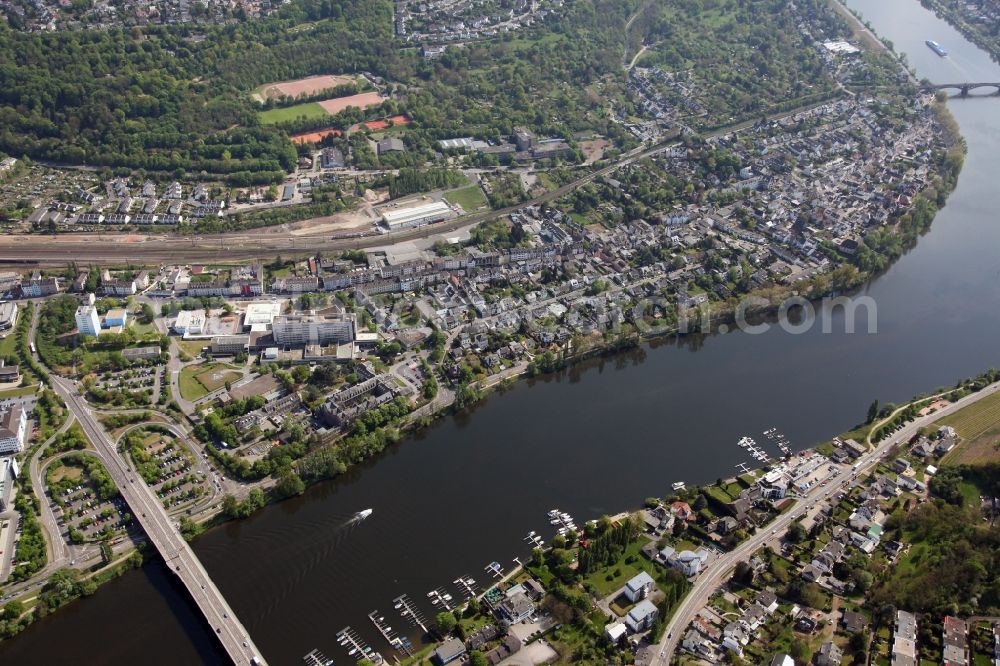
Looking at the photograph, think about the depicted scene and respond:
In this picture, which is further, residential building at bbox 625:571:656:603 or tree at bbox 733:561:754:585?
tree at bbox 733:561:754:585

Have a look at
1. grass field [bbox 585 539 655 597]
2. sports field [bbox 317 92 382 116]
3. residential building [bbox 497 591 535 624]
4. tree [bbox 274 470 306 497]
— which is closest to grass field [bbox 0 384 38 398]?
tree [bbox 274 470 306 497]

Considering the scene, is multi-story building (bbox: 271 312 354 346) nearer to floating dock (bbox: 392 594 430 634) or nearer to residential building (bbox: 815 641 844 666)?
floating dock (bbox: 392 594 430 634)

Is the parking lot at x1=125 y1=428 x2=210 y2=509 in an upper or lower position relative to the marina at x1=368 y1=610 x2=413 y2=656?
upper

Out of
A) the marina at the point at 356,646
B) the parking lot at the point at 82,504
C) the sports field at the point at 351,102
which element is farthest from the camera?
the sports field at the point at 351,102

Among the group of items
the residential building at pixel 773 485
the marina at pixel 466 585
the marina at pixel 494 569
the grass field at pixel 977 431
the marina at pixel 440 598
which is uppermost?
the grass field at pixel 977 431

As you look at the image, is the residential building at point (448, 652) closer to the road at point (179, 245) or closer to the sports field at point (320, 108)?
the road at point (179, 245)

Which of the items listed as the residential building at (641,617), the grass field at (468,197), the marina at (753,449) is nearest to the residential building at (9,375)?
the grass field at (468,197)

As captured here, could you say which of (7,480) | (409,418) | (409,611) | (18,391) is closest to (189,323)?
(18,391)
